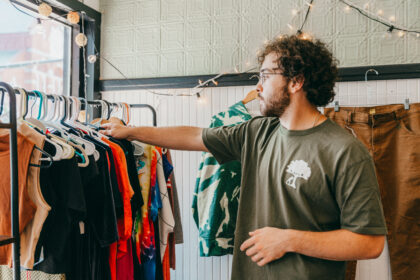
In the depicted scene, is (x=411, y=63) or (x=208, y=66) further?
(x=208, y=66)

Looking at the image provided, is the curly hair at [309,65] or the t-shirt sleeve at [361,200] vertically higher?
the curly hair at [309,65]

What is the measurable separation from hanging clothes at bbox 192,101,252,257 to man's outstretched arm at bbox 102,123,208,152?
50 centimetres

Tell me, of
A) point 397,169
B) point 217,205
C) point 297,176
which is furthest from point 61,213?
point 397,169

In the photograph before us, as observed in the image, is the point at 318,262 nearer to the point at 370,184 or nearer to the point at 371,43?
the point at 370,184

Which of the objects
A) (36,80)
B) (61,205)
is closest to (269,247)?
(61,205)

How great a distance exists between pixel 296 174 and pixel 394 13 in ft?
4.85

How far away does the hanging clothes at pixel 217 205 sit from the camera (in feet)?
6.50

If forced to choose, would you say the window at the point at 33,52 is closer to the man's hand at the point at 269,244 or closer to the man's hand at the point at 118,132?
the man's hand at the point at 118,132

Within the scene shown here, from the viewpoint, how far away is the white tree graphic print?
3.94 feet

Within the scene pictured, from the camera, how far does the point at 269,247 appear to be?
1170mm

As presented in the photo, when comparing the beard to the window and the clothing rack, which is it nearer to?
the clothing rack

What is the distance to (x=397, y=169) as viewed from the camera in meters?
1.95

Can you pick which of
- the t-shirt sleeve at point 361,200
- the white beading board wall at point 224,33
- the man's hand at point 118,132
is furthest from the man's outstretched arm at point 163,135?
the white beading board wall at point 224,33

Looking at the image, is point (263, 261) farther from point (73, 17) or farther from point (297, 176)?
point (73, 17)
